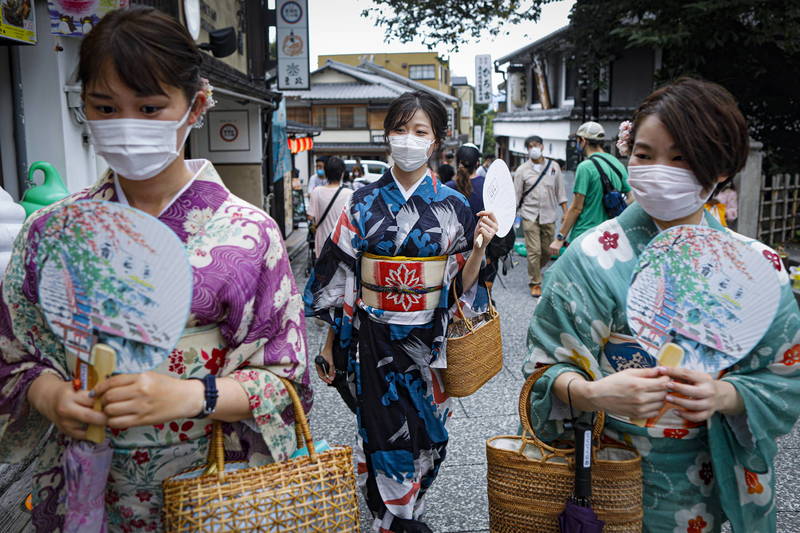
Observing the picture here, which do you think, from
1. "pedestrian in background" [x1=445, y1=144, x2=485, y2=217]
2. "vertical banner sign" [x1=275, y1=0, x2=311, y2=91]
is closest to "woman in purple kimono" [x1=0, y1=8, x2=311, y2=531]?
"pedestrian in background" [x1=445, y1=144, x2=485, y2=217]

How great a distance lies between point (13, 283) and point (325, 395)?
3.90 metres

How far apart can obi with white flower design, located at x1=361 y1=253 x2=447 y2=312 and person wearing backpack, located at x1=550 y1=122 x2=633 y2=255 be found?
3.68 meters

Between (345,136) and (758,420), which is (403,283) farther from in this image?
(345,136)

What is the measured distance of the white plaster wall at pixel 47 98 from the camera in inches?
194

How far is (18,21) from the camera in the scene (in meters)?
4.38

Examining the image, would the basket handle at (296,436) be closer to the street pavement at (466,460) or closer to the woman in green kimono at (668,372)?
the woman in green kimono at (668,372)

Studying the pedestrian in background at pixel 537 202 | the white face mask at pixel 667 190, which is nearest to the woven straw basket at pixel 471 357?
the white face mask at pixel 667 190

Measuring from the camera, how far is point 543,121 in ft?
67.0

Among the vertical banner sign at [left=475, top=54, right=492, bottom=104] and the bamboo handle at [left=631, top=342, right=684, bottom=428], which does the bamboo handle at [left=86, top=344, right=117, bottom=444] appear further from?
the vertical banner sign at [left=475, top=54, right=492, bottom=104]

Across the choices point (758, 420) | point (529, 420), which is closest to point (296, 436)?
point (529, 420)

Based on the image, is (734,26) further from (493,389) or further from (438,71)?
(438,71)

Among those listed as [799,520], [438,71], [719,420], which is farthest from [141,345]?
[438,71]

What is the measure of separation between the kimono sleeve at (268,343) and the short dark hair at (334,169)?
5845 millimetres

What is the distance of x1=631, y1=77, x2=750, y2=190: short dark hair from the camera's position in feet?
Answer: 5.66
